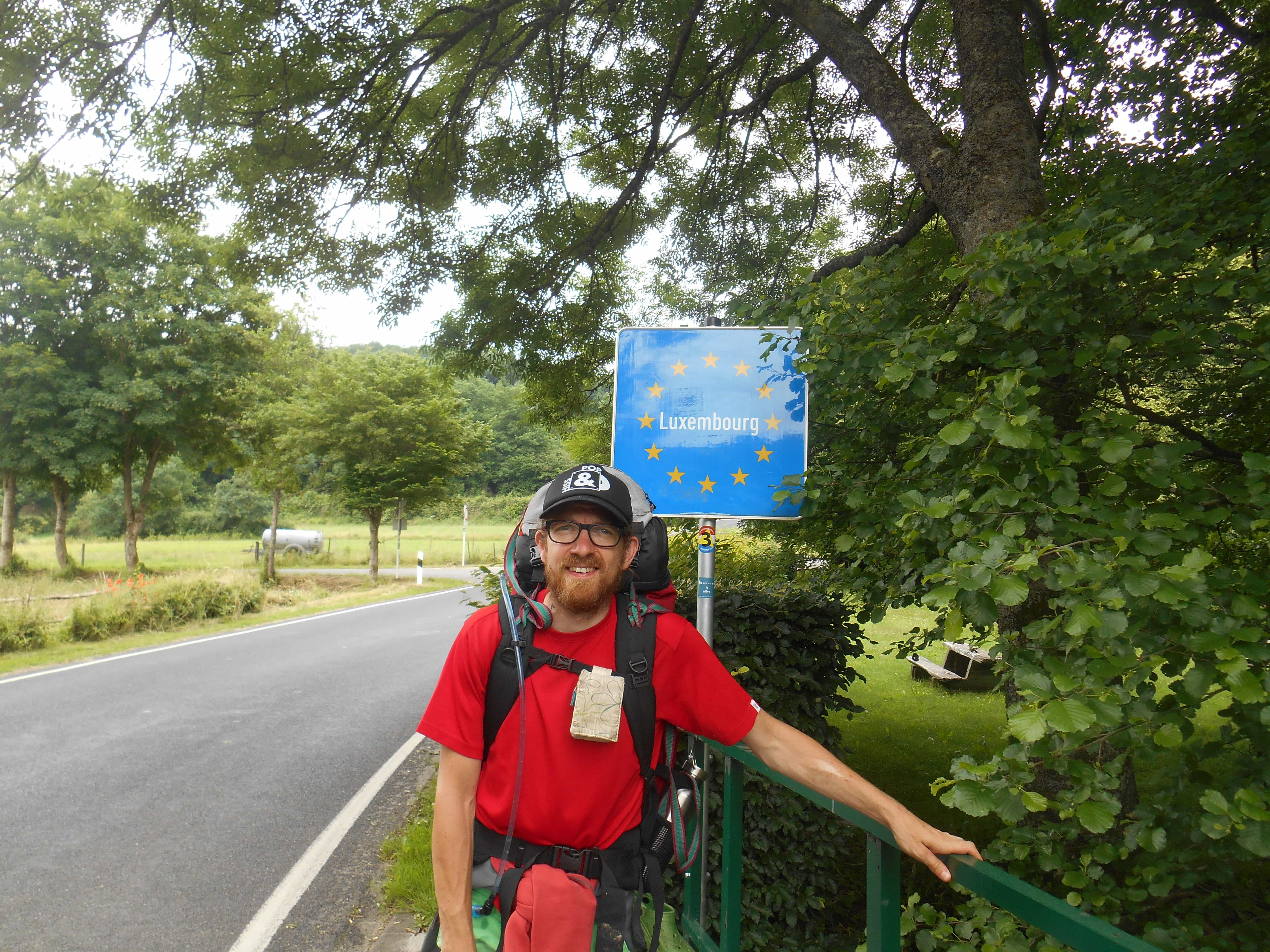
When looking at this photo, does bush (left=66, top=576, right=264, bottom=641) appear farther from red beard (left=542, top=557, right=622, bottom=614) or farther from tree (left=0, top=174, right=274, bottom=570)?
red beard (left=542, top=557, right=622, bottom=614)

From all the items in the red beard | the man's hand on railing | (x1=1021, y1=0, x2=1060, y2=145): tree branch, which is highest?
(x1=1021, y1=0, x2=1060, y2=145): tree branch

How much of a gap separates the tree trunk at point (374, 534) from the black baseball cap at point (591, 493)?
25422mm

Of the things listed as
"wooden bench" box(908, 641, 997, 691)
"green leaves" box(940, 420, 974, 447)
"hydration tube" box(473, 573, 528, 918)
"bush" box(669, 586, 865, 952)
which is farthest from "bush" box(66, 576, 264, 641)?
"green leaves" box(940, 420, 974, 447)

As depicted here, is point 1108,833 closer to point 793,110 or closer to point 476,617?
Answer: point 476,617

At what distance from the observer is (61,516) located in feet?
87.8

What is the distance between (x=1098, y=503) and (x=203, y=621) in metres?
16.2

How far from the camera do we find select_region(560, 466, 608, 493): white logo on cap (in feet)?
6.91

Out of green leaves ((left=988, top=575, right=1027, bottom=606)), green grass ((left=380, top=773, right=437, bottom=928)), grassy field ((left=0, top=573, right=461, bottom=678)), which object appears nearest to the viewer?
green leaves ((left=988, top=575, right=1027, bottom=606))

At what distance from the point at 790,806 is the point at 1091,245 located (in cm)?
286

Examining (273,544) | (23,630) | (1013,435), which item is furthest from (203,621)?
(1013,435)

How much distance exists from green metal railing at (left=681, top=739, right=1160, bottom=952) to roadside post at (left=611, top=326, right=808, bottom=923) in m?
1.13

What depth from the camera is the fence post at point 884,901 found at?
165 cm

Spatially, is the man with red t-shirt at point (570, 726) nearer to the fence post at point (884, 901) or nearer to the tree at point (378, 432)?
the fence post at point (884, 901)

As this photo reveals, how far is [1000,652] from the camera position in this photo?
245cm
